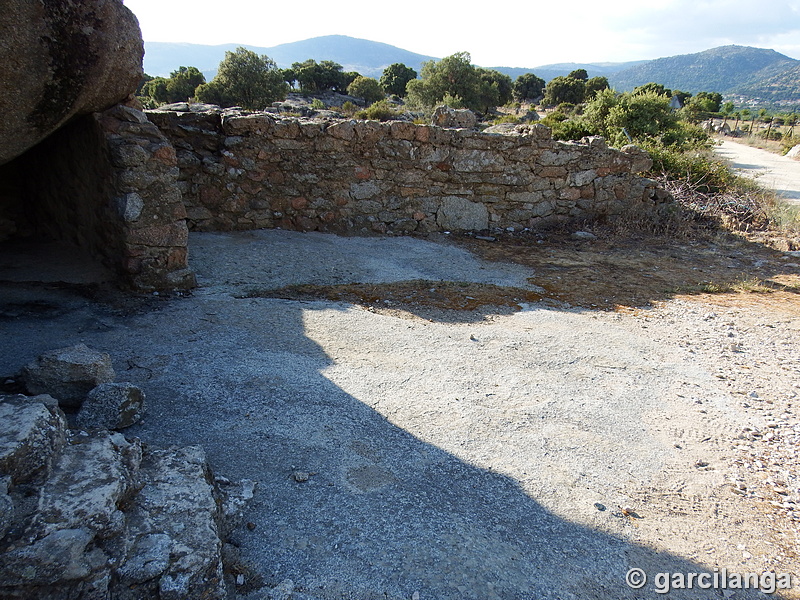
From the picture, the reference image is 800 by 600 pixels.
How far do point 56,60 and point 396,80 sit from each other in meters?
45.9

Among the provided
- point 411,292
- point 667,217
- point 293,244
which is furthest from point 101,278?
point 667,217

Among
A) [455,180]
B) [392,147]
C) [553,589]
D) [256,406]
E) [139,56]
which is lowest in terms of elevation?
[553,589]

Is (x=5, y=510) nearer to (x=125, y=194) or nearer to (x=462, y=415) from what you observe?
(x=462, y=415)

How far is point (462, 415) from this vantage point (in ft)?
10.3

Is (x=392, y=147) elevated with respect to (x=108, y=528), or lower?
elevated

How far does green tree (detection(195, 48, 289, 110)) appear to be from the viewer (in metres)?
27.5

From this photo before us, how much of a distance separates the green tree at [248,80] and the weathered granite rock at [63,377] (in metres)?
27.1

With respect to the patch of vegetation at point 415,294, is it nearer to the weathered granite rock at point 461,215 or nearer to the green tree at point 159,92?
the weathered granite rock at point 461,215

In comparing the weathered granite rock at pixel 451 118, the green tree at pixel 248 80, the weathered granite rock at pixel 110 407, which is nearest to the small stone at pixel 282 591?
the weathered granite rock at pixel 110 407

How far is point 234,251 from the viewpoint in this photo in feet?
19.5

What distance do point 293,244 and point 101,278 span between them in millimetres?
2386

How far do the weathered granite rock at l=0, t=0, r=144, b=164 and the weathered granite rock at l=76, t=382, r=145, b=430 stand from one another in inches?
81.9

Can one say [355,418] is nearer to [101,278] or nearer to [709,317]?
[101,278]

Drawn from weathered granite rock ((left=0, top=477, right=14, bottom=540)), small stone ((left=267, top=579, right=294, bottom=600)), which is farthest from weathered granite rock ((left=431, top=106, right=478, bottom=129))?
weathered granite rock ((left=0, top=477, right=14, bottom=540))
